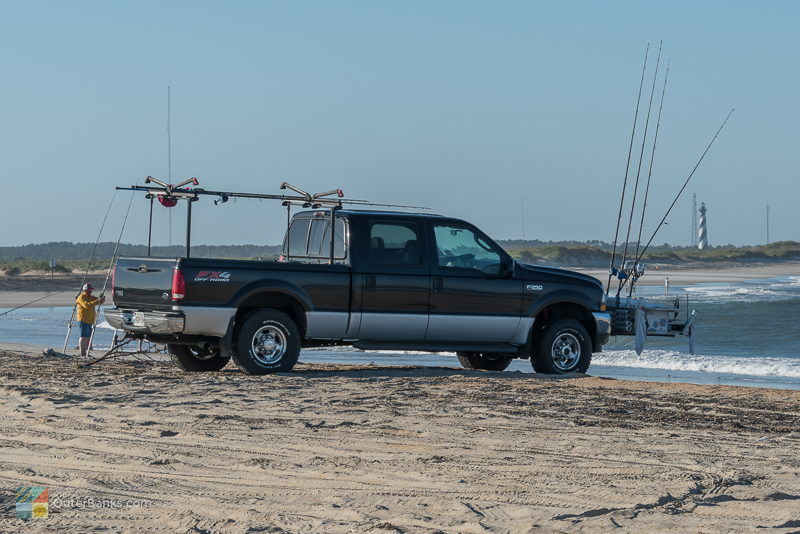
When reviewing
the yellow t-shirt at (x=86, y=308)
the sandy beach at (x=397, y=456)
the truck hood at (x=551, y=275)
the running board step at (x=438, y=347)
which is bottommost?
the sandy beach at (x=397, y=456)

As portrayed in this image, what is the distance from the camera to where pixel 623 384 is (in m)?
12.8

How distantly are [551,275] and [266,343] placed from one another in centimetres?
348

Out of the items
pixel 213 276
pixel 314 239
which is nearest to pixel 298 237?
pixel 314 239

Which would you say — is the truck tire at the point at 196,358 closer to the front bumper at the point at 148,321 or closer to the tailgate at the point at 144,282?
the front bumper at the point at 148,321

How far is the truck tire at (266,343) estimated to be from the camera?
12859 mm

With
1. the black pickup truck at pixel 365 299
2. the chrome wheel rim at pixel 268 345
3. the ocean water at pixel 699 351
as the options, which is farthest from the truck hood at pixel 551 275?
the ocean water at pixel 699 351

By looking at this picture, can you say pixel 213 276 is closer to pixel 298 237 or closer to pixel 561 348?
pixel 298 237

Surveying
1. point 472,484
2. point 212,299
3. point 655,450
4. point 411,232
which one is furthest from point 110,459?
point 411,232

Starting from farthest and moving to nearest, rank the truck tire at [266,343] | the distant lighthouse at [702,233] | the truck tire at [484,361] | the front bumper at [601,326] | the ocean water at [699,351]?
the distant lighthouse at [702,233]
the ocean water at [699,351]
the truck tire at [484,361]
the front bumper at [601,326]
the truck tire at [266,343]

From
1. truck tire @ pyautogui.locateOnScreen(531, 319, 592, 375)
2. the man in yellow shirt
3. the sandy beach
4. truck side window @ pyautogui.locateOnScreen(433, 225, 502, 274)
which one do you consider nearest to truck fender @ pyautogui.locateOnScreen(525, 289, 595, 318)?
truck tire @ pyautogui.locateOnScreen(531, 319, 592, 375)

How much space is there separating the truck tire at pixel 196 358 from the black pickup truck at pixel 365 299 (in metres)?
0.01

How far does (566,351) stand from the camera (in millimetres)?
14203

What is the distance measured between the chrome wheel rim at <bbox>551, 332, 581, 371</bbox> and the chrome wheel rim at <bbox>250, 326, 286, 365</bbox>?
3299 millimetres

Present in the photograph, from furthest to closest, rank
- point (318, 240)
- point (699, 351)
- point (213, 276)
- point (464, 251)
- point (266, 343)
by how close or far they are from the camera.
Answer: point (699, 351), point (318, 240), point (464, 251), point (266, 343), point (213, 276)
